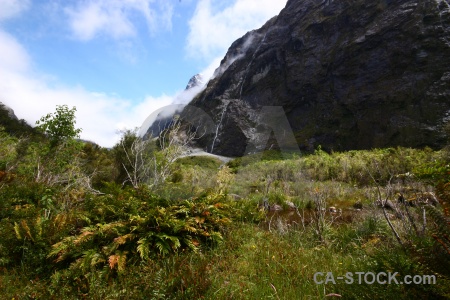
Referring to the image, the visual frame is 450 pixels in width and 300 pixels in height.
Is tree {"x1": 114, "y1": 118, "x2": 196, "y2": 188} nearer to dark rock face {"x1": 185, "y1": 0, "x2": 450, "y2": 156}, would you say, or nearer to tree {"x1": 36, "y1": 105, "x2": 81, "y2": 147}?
tree {"x1": 36, "y1": 105, "x2": 81, "y2": 147}

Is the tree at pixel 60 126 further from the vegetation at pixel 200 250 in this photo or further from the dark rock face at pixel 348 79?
the dark rock face at pixel 348 79

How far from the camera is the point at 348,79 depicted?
51875 mm

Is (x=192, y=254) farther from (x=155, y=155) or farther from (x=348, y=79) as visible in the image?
(x=348, y=79)

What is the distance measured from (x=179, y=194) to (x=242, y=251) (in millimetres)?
3265

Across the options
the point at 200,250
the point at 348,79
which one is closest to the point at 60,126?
the point at 200,250

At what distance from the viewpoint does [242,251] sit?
4.19m

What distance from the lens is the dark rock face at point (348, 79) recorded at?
38156mm

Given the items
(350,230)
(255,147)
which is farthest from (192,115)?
(255,147)

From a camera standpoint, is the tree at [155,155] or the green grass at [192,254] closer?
the green grass at [192,254]

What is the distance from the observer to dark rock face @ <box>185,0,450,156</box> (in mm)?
38156

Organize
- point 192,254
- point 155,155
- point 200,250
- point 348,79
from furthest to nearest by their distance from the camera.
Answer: point 348,79 → point 155,155 → point 200,250 → point 192,254

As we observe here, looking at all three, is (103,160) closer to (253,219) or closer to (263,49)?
(253,219)

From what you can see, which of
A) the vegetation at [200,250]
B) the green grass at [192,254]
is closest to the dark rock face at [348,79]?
the vegetation at [200,250]

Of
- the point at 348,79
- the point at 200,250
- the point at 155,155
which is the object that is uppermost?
the point at 348,79
